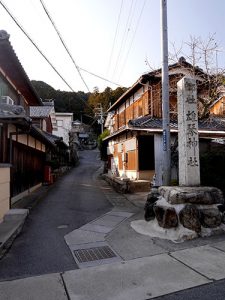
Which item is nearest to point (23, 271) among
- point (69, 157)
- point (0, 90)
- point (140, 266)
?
point (140, 266)

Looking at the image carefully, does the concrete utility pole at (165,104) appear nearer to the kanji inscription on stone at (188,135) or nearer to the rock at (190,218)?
A: the kanji inscription on stone at (188,135)

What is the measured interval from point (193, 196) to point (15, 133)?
7.41m

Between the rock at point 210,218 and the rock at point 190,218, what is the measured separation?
287 millimetres

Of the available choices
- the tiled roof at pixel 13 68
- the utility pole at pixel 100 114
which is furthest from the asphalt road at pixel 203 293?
the utility pole at pixel 100 114

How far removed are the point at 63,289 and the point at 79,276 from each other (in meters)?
0.56

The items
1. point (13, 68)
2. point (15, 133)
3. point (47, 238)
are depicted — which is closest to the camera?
point (47, 238)

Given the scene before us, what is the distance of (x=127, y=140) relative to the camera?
2183 centimetres

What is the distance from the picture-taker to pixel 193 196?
796 centimetres

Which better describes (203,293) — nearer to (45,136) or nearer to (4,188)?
(4,188)

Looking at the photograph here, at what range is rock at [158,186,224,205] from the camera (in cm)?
795

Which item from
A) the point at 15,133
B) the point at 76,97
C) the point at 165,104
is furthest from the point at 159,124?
the point at 76,97

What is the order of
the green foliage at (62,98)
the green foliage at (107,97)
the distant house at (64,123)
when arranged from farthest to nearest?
the green foliage at (62,98) → the green foliage at (107,97) → the distant house at (64,123)

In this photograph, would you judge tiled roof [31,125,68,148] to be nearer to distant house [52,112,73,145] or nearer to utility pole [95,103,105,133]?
utility pole [95,103,105,133]

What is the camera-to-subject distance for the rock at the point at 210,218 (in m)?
7.85
